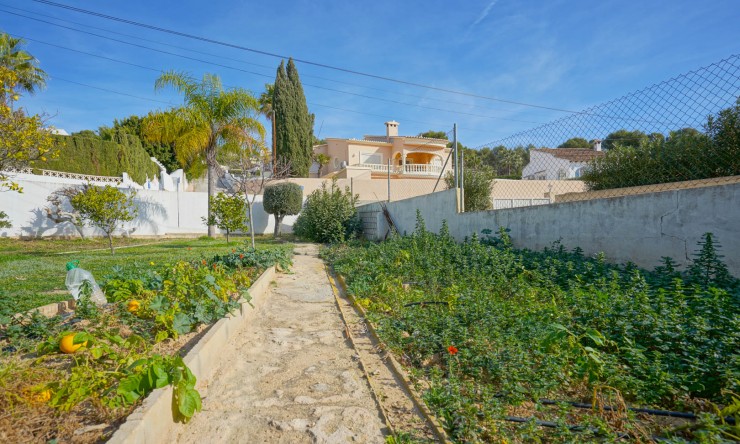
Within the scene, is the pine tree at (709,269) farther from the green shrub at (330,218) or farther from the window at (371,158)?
the window at (371,158)

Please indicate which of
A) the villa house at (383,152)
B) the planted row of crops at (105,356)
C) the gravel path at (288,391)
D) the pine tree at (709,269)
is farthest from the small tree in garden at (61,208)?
the villa house at (383,152)

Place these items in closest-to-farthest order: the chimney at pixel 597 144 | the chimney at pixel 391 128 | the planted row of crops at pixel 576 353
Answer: the planted row of crops at pixel 576 353, the chimney at pixel 597 144, the chimney at pixel 391 128

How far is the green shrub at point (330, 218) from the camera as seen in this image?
1598 centimetres

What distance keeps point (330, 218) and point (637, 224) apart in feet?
38.1

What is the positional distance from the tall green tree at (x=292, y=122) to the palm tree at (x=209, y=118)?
11.4m

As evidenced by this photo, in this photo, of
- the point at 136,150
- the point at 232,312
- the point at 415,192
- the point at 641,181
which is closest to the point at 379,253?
the point at 232,312

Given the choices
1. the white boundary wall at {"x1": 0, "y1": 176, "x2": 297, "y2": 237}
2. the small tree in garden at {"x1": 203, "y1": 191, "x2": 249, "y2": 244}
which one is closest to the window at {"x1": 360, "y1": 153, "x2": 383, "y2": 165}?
the white boundary wall at {"x1": 0, "y1": 176, "x2": 297, "y2": 237}

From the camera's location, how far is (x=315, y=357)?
392 centimetres

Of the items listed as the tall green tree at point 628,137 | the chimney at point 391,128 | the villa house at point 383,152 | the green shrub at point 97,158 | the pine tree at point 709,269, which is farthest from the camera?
the chimney at point 391,128

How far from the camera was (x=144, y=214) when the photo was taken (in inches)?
749

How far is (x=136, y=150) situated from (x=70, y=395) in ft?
92.4

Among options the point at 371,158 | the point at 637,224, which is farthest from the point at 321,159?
the point at 637,224

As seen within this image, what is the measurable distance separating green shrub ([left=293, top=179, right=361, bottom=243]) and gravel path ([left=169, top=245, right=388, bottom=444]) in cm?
1067

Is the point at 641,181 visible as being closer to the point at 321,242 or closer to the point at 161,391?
the point at 161,391
